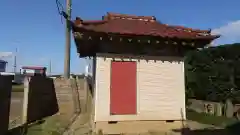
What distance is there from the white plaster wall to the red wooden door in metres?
0.12

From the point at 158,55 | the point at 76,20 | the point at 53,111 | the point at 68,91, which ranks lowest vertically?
the point at 53,111

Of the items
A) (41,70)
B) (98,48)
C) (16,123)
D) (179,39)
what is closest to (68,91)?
(16,123)

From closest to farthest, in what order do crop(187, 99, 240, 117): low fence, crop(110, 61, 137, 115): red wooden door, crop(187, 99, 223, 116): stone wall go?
crop(110, 61, 137, 115): red wooden door → crop(187, 99, 240, 117): low fence → crop(187, 99, 223, 116): stone wall

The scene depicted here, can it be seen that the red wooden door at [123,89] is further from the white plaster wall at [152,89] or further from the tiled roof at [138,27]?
the tiled roof at [138,27]

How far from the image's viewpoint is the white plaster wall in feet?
28.0

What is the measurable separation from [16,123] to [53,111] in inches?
169

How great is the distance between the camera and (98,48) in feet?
28.5

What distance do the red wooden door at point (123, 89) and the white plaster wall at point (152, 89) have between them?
4.7 inches

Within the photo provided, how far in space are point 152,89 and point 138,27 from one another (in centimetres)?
198

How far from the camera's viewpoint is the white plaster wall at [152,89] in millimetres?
8523

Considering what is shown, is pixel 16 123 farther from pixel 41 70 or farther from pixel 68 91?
pixel 41 70

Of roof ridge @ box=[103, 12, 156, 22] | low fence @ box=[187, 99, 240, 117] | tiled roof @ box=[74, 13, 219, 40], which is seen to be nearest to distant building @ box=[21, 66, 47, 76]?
low fence @ box=[187, 99, 240, 117]

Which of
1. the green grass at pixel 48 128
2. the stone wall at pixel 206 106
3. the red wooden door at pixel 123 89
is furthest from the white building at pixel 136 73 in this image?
the stone wall at pixel 206 106

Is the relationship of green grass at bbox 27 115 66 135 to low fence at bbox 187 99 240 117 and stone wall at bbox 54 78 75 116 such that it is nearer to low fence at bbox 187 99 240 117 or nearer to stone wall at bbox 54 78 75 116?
stone wall at bbox 54 78 75 116
